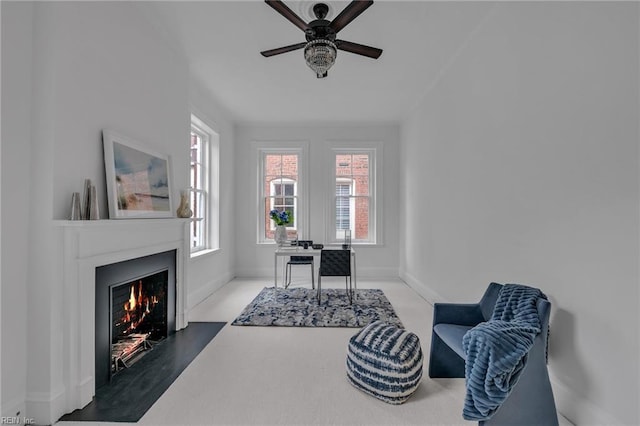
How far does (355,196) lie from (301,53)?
3.09 m

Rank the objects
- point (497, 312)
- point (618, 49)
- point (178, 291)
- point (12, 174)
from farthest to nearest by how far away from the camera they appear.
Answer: point (178, 291), point (497, 312), point (12, 174), point (618, 49)

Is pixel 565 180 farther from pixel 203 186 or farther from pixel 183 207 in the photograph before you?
pixel 203 186

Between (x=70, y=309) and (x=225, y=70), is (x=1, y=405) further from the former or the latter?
(x=225, y=70)

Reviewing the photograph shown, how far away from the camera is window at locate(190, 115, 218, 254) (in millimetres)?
4551

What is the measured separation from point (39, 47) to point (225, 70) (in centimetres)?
206

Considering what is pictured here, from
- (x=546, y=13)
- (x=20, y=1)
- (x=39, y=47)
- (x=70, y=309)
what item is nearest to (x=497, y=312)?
(x=546, y=13)

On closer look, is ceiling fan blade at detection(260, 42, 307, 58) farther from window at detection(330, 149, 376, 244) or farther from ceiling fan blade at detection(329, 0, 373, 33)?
window at detection(330, 149, 376, 244)

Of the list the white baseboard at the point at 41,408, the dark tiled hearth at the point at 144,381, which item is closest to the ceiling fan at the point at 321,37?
the dark tiled hearth at the point at 144,381

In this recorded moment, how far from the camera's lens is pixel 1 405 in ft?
5.31

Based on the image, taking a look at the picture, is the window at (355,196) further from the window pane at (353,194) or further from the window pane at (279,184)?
the window pane at (279,184)

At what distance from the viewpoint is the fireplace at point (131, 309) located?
207 cm

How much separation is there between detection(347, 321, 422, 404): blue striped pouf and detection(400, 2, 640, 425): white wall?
84 centimetres

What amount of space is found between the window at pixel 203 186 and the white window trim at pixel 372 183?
2.01 m

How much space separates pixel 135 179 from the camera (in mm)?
2492
